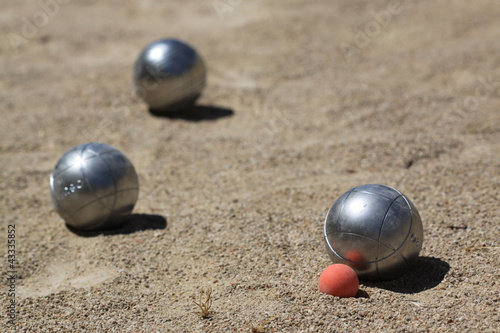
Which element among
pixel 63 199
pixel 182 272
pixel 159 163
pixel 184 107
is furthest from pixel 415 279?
pixel 184 107

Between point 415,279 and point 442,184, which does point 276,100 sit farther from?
point 415,279

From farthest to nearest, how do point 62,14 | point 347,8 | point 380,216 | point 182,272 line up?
point 62,14 → point 347,8 → point 182,272 → point 380,216

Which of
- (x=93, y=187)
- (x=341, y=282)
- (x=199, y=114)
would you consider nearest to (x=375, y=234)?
(x=341, y=282)

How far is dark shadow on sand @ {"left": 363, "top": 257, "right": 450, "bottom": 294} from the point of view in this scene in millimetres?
5832

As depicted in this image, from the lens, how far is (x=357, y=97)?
12.2m

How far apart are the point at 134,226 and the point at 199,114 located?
16.8ft

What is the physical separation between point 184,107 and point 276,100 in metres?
2.17

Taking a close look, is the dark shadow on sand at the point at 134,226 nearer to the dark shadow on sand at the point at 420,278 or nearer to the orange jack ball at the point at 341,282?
the orange jack ball at the point at 341,282

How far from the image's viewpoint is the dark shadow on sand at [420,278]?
5832 millimetres

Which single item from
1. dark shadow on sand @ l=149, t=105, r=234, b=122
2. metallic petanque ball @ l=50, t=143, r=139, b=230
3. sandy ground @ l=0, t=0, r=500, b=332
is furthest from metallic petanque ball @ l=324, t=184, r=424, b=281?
dark shadow on sand @ l=149, t=105, r=234, b=122

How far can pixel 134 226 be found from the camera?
772cm

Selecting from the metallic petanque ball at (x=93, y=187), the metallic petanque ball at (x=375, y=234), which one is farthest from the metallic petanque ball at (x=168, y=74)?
the metallic petanque ball at (x=375, y=234)

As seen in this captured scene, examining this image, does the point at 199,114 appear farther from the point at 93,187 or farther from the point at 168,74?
the point at 93,187

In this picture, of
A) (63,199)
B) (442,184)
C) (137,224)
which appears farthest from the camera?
(442,184)
